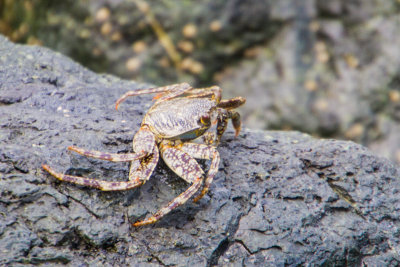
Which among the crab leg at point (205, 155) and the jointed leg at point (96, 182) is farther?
the crab leg at point (205, 155)

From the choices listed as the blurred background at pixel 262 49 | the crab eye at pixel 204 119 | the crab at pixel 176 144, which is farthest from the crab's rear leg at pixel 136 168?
the blurred background at pixel 262 49

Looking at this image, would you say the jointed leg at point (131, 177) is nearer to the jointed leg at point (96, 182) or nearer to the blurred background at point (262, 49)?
the jointed leg at point (96, 182)

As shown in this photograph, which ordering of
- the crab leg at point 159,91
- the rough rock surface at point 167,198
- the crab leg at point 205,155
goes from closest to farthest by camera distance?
the rough rock surface at point 167,198 → the crab leg at point 205,155 → the crab leg at point 159,91

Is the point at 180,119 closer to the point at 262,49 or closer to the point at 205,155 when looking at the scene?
the point at 205,155

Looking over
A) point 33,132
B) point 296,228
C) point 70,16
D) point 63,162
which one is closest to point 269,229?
point 296,228

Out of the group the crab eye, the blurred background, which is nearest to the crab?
the crab eye

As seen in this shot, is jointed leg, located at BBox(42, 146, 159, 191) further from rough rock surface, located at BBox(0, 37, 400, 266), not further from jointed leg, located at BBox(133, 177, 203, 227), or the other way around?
jointed leg, located at BBox(133, 177, 203, 227)
